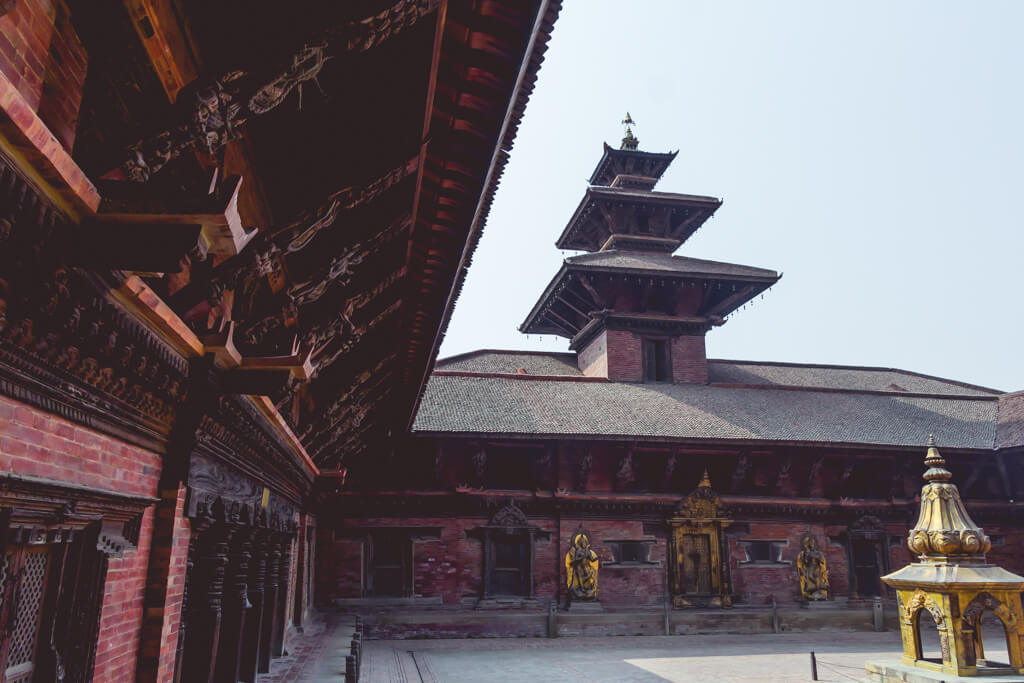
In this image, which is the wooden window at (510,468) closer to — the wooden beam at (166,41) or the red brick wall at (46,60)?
the wooden beam at (166,41)

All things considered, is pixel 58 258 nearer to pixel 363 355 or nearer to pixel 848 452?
pixel 363 355

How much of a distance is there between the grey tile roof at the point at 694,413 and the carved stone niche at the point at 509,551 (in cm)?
229

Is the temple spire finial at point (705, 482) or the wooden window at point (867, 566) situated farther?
the wooden window at point (867, 566)

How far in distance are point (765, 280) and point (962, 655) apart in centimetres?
1867

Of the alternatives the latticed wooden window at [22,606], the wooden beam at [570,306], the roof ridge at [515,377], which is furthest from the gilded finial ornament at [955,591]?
the wooden beam at [570,306]

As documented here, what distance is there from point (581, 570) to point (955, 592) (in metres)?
11.6

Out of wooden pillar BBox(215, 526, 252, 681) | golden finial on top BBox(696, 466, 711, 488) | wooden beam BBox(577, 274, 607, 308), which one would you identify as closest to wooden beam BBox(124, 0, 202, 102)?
wooden pillar BBox(215, 526, 252, 681)

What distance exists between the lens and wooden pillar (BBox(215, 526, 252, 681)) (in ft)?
20.5

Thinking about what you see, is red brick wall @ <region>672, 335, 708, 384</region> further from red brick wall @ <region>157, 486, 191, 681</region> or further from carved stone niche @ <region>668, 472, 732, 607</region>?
red brick wall @ <region>157, 486, 191, 681</region>

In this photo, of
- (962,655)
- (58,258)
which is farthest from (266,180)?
(962,655)

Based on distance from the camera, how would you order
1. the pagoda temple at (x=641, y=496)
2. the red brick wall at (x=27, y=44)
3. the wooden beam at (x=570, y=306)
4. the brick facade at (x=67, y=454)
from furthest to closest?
the wooden beam at (x=570, y=306)
the pagoda temple at (x=641, y=496)
the brick facade at (x=67, y=454)
the red brick wall at (x=27, y=44)

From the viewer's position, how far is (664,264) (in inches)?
977

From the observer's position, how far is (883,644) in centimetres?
1697

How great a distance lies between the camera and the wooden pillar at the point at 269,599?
26.8ft
